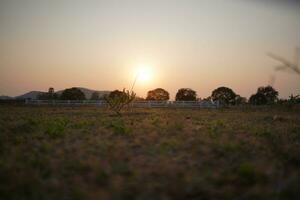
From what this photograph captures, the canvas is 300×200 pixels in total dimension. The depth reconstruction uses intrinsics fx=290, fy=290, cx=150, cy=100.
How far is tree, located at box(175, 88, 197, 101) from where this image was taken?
90.4 m

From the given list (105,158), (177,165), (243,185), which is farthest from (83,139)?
(243,185)

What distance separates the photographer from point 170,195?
4.66 meters

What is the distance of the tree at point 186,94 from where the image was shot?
90.4 meters

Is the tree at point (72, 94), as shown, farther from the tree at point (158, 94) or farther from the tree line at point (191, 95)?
the tree at point (158, 94)

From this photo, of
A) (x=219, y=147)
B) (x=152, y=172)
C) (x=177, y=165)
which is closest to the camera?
(x=152, y=172)

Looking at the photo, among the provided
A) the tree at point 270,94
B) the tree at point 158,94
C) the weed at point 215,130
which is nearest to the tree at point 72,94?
the tree at point 158,94

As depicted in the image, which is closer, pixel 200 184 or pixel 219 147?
pixel 200 184

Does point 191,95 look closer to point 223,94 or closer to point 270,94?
point 223,94

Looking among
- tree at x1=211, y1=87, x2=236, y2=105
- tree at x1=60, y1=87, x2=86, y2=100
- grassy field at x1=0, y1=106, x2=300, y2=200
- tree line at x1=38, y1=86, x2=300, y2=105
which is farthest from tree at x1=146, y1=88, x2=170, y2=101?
grassy field at x1=0, y1=106, x2=300, y2=200

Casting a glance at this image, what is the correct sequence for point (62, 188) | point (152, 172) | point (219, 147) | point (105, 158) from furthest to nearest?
point (219, 147) < point (105, 158) < point (152, 172) < point (62, 188)

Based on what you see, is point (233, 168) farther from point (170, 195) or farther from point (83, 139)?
point (83, 139)

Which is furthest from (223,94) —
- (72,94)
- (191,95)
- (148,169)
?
(148,169)

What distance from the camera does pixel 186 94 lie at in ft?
301

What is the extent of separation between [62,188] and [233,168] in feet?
11.4
